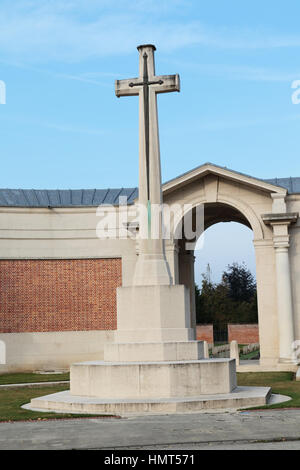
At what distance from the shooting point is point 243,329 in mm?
50156

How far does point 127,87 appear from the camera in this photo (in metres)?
15.8

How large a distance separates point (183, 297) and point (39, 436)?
5735 millimetres

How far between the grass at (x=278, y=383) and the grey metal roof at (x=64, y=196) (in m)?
11.9

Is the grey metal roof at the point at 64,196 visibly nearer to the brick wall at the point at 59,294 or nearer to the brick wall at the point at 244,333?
the brick wall at the point at 59,294

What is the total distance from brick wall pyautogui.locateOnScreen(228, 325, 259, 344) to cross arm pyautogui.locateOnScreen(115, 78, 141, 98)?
36561mm

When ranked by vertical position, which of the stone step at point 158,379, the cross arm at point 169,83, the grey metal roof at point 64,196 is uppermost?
the grey metal roof at point 64,196

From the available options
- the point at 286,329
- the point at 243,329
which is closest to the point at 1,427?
→ the point at 286,329

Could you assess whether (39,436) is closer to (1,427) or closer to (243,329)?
(1,427)

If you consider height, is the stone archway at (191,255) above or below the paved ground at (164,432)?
above

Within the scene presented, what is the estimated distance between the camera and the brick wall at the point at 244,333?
4984cm

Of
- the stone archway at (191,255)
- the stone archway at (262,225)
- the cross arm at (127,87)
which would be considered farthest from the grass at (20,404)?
the stone archway at (191,255)

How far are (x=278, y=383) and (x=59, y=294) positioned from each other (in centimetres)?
1253

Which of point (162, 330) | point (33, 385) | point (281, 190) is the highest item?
point (281, 190)

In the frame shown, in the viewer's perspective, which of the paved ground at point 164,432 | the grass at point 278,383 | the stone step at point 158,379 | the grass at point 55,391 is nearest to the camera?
the paved ground at point 164,432
